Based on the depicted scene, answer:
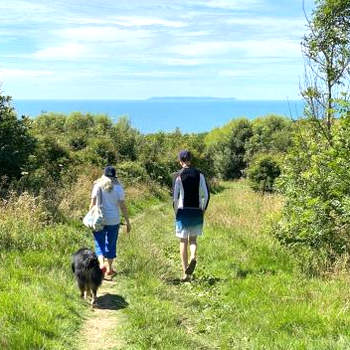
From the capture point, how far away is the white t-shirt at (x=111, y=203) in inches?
372

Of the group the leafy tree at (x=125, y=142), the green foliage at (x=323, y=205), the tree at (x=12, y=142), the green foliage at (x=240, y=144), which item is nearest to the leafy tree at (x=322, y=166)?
the green foliage at (x=323, y=205)

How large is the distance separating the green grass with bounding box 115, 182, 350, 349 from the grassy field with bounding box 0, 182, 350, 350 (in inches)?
0.6

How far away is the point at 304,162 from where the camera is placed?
1139cm

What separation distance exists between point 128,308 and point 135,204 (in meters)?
12.9

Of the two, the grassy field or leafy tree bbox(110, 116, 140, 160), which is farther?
leafy tree bbox(110, 116, 140, 160)

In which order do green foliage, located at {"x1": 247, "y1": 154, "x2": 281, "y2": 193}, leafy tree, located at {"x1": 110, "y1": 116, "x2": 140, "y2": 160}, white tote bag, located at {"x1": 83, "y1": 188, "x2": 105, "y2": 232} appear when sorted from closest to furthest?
white tote bag, located at {"x1": 83, "y1": 188, "x2": 105, "y2": 232} → leafy tree, located at {"x1": 110, "y1": 116, "x2": 140, "y2": 160} → green foliage, located at {"x1": 247, "y1": 154, "x2": 281, "y2": 193}

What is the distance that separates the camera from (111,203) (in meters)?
9.51

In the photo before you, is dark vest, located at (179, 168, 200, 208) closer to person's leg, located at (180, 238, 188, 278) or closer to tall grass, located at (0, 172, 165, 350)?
person's leg, located at (180, 238, 188, 278)

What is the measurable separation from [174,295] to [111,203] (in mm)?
2200

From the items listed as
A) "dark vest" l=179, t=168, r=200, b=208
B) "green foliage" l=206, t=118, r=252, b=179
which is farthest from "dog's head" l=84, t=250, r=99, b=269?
"green foliage" l=206, t=118, r=252, b=179

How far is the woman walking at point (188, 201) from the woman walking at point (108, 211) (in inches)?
43.6

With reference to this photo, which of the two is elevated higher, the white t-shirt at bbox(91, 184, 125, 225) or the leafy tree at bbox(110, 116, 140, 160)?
the leafy tree at bbox(110, 116, 140, 160)

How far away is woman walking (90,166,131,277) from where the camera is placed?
31.0 ft

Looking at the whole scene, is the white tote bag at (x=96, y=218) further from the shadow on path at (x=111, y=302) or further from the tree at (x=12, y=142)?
the tree at (x=12, y=142)
